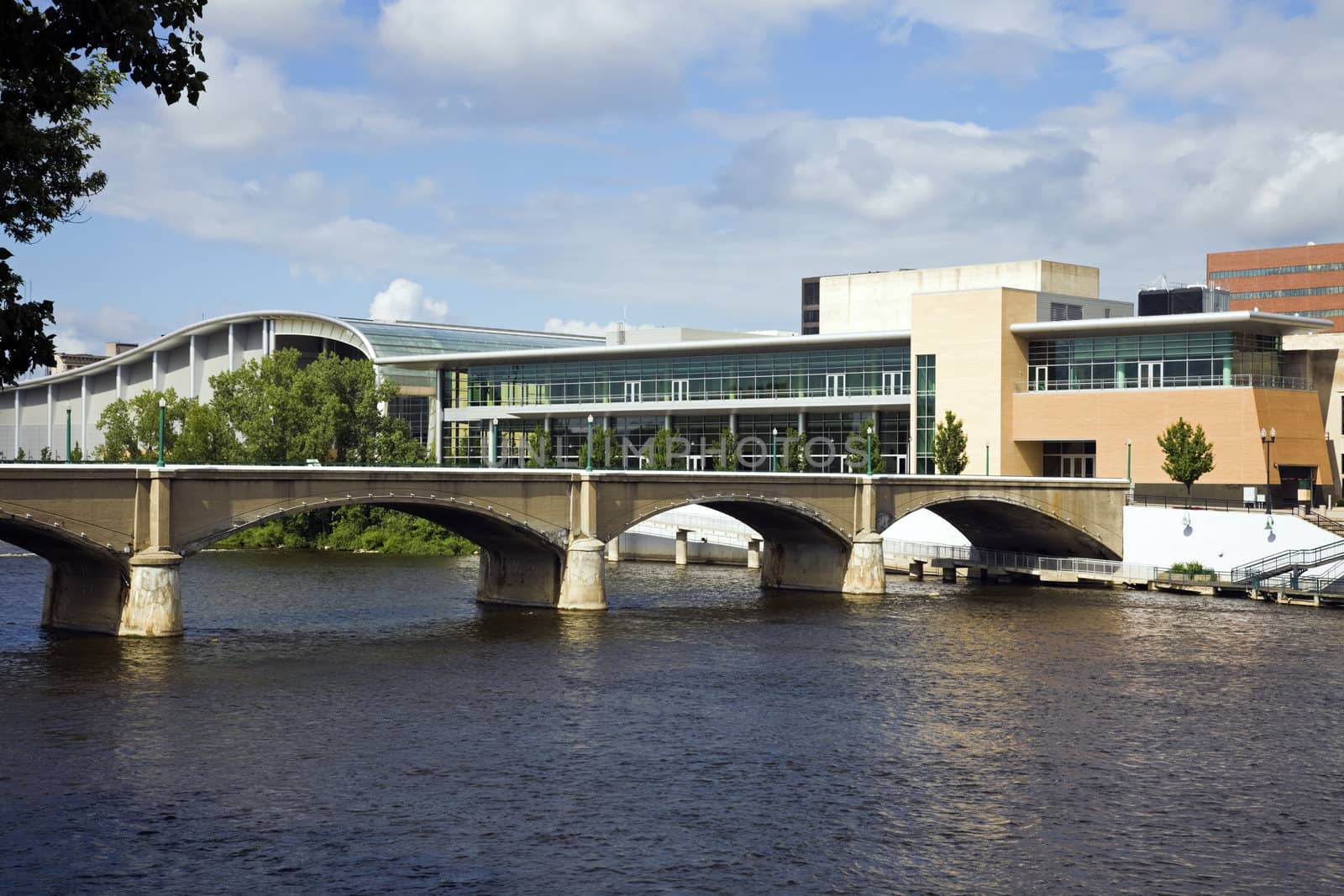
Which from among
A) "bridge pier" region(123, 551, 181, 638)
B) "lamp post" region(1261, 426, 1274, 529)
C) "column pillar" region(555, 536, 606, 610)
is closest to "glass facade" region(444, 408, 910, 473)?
"lamp post" region(1261, 426, 1274, 529)

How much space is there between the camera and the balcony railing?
368 ft

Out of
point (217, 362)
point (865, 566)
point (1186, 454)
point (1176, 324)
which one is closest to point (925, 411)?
point (1176, 324)

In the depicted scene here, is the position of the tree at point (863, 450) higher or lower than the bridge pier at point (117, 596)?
higher

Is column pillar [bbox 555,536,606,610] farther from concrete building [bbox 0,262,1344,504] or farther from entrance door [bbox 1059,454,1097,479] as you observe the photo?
entrance door [bbox 1059,454,1097,479]

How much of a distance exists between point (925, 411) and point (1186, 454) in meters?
25.0

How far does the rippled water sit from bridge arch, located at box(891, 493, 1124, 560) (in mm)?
23718

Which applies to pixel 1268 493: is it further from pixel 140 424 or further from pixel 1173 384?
pixel 140 424

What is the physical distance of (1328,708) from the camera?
52969mm

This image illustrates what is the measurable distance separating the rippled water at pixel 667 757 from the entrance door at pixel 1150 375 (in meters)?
43.7

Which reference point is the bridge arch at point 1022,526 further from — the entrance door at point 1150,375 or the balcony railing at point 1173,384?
the entrance door at point 1150,375

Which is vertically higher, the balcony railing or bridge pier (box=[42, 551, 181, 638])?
the balcony railing

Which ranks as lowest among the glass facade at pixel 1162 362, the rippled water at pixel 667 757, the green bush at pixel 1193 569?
the rippled water at pixel 667 757

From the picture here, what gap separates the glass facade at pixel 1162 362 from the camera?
113m

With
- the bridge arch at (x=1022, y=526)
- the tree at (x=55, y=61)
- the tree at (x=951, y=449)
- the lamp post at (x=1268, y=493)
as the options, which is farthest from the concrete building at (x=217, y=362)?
the tree at (x=55, y=61)
